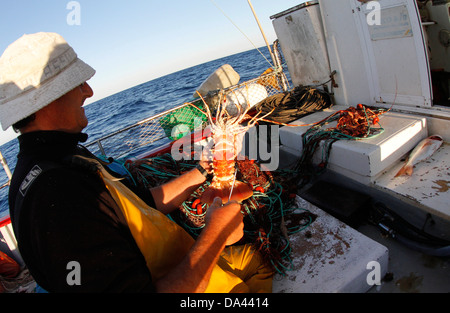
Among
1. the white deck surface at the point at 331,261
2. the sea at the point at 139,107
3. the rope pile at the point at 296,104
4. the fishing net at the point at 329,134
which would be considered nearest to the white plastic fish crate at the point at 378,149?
the fishing net at the point at 329,134

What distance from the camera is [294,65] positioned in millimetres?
5309

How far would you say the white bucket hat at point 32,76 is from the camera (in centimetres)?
155

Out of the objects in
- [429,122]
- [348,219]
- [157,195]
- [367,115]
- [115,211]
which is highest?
[115,211]

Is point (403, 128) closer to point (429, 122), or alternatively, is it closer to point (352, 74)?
point (429, 122)

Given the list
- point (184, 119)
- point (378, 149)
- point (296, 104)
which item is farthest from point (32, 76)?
point (184, 119)

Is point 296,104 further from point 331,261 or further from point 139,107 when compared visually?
point 139,107

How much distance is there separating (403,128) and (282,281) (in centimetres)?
238

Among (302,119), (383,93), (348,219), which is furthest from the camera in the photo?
(302,119)

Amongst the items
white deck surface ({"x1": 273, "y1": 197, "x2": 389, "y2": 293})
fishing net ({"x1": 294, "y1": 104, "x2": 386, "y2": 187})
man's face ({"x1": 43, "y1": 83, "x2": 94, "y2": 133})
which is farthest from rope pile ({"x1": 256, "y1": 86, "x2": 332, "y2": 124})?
man's face ({"x1": 43, "y1": 83, "x2": 94, "y2": 133})

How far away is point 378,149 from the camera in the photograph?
299 cm

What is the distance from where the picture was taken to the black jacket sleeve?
125 centimetres

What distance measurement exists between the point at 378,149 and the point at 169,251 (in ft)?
8.10

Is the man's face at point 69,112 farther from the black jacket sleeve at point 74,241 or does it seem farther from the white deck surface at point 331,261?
the white deck surface at point 331,261
